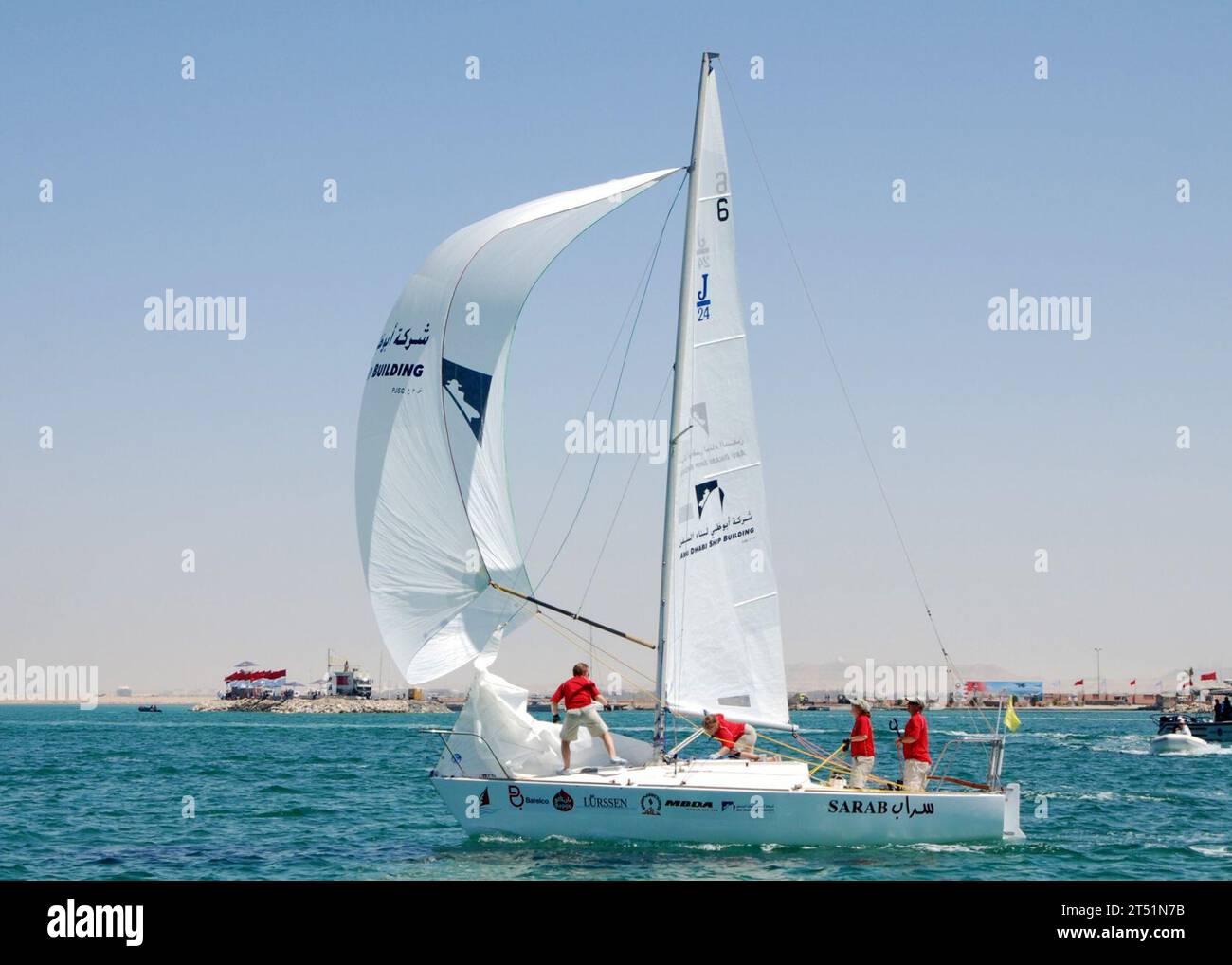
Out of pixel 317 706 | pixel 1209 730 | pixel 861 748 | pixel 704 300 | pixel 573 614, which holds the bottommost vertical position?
pixel 317 706

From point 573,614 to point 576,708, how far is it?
1436mm

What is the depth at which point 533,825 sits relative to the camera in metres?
20.6

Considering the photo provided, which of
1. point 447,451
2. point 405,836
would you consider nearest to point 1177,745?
point 405,836

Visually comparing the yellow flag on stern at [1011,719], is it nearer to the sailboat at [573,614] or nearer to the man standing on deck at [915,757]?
the sailboat at [573,614]

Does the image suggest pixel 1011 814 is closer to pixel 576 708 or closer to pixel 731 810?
pixel 731 810

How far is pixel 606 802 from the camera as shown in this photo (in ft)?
66.4

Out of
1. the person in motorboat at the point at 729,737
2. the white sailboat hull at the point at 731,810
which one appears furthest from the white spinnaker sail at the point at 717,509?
the white sailboat hull at the point at 731,810

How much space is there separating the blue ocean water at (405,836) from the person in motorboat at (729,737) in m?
2.41

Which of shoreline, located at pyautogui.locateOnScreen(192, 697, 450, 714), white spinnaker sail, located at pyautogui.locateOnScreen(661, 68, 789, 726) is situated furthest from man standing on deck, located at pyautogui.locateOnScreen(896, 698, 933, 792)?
shoreline, located at pyautogui.locateOnScreen(192, 697, 450, 714)

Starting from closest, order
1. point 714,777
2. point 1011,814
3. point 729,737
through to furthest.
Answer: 1. point 714,777
2. point 1011,814
3. point 729,737
